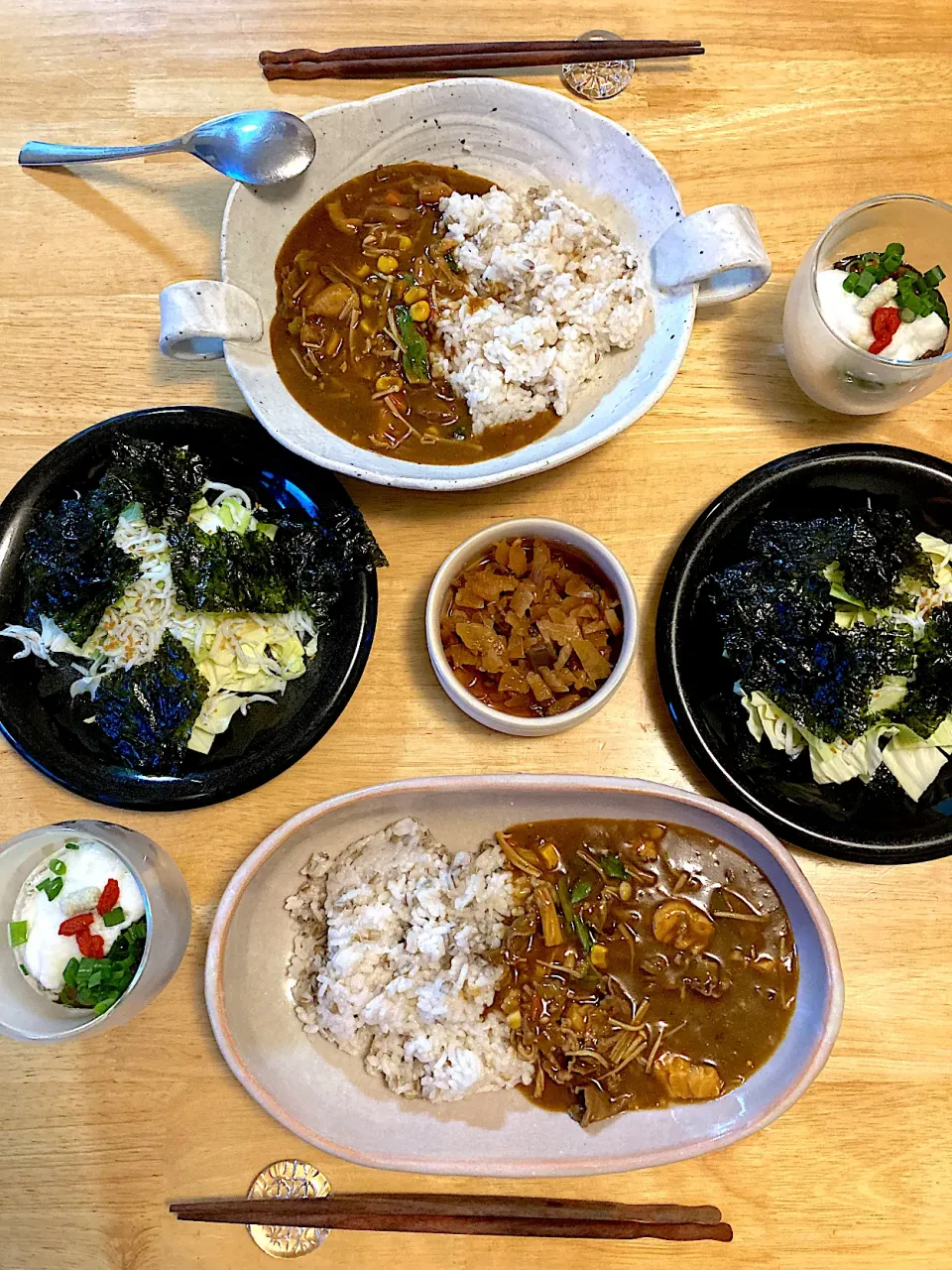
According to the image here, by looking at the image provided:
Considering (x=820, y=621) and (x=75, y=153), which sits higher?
(x=75, y=153)

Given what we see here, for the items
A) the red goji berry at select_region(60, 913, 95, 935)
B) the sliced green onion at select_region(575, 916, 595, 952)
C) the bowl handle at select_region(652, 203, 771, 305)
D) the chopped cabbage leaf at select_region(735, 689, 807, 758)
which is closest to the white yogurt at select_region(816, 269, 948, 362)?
the bowl handle at select_region(652, 203, 771, 305)

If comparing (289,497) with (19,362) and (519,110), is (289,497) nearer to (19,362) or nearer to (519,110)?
(19,362)

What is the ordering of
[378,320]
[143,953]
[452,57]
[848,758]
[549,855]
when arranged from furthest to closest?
[452,57], [378,320], [549,855], [848,758], [143,953]

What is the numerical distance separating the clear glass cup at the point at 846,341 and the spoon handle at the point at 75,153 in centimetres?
145

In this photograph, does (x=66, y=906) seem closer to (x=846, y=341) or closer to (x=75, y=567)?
(x=75, y=567)

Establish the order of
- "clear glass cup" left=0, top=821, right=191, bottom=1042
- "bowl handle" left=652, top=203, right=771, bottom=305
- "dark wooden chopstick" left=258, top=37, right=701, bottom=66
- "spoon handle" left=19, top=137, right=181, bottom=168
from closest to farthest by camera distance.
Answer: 1. "clear glass cup" left=0, top=821, right=191, bottom=1042
2. "bowl handle" left=652, top=203, right=771, bottom=305
3. "spoon handle" left=19, top=137, right=181, bottom=168
4. "dark wooden chopstick" left=258, top=37, right=701, bottom=66

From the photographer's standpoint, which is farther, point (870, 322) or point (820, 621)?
point (870, 322)

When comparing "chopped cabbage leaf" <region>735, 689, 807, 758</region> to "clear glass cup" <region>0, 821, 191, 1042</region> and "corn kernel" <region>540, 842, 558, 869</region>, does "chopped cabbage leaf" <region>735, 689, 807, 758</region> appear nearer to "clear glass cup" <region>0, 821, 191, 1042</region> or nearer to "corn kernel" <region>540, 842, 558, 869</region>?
"corn kernel" <region>540, 842, 558, 869</region>

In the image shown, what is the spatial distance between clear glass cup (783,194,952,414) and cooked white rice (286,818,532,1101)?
4.14 ft

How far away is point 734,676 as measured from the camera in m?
1.73

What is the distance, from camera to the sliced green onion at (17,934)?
62.9 inches

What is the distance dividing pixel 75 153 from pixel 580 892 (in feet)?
6.84

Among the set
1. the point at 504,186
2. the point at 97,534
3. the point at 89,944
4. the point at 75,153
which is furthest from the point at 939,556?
the point at 75,153

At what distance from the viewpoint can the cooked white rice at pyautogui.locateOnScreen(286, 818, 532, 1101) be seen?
167cm
